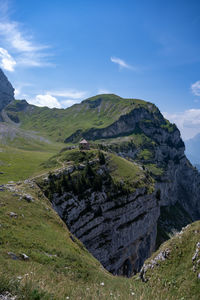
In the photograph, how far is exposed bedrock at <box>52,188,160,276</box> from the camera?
5623cm

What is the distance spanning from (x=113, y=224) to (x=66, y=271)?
47.4m

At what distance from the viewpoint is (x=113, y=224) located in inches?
2608

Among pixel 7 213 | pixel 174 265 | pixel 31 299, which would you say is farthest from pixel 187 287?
pixel 7 213

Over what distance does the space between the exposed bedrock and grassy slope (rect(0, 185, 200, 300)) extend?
76.7ft

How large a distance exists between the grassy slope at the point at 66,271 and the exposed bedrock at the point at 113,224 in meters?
23.4

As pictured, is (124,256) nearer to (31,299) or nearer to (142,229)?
(142,229)

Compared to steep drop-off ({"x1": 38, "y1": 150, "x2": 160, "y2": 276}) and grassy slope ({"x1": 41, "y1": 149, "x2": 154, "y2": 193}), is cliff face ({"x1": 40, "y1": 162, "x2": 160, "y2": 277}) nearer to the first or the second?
steep drop-off ({"x1": 38, "y1": 150, "x2": 160, "y2": 276})

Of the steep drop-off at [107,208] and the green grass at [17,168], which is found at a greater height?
the green grass at [17,168]

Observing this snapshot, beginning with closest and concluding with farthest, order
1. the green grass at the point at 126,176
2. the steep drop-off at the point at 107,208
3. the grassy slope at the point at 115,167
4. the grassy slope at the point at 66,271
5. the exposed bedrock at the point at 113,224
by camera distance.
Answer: the grassy slope at the point at 66,271, the exposed bedrock at the point at 113,224, the steep drop-off at the point at 107,208, the grassy slope at the point at 115,167, the green grass at the point at 126,176

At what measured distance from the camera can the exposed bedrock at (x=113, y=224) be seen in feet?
184

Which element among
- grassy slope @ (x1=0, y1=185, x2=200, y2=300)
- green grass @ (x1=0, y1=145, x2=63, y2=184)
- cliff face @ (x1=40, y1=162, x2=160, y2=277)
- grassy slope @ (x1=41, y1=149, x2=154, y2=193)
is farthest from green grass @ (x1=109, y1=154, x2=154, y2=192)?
grassy slope @ (x1=0, y1=185, x2=200, y2=300)

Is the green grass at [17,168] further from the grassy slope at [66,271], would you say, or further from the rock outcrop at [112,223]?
the grassy slope at [66,271]

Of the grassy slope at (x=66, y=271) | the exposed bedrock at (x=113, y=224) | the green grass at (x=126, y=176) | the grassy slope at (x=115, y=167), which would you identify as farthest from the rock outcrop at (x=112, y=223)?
the grassy slope at (x=66, y=271)

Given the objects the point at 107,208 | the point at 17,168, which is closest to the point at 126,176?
the point at 107,208
